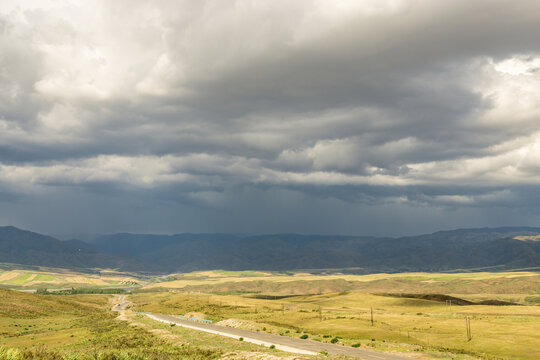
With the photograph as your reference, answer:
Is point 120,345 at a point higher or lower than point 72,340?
higher

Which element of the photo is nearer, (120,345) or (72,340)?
(120,345)

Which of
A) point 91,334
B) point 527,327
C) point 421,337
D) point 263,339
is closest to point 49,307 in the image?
point 91,334

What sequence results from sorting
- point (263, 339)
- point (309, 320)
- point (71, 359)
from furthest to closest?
point (309, 320), point (263, 339), point (71, 359)

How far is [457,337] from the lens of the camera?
93.1 metres

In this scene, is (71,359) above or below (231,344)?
above

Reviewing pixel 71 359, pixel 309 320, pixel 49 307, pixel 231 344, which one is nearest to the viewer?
pixel 71 359

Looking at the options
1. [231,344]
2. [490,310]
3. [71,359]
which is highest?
[71,359]

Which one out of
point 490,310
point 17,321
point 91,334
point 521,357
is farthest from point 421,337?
point 17,321

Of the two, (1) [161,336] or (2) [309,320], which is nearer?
(1) [161,336]

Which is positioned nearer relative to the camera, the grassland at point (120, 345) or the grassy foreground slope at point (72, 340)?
the grassland at point (120, 345)

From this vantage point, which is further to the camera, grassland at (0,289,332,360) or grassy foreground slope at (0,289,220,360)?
grassy foreground slope at (0,289,220,360)

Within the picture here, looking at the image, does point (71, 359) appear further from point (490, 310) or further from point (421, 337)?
point (490, 310)

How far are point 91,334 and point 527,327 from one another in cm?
9782

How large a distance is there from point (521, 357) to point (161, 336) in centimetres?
6106
